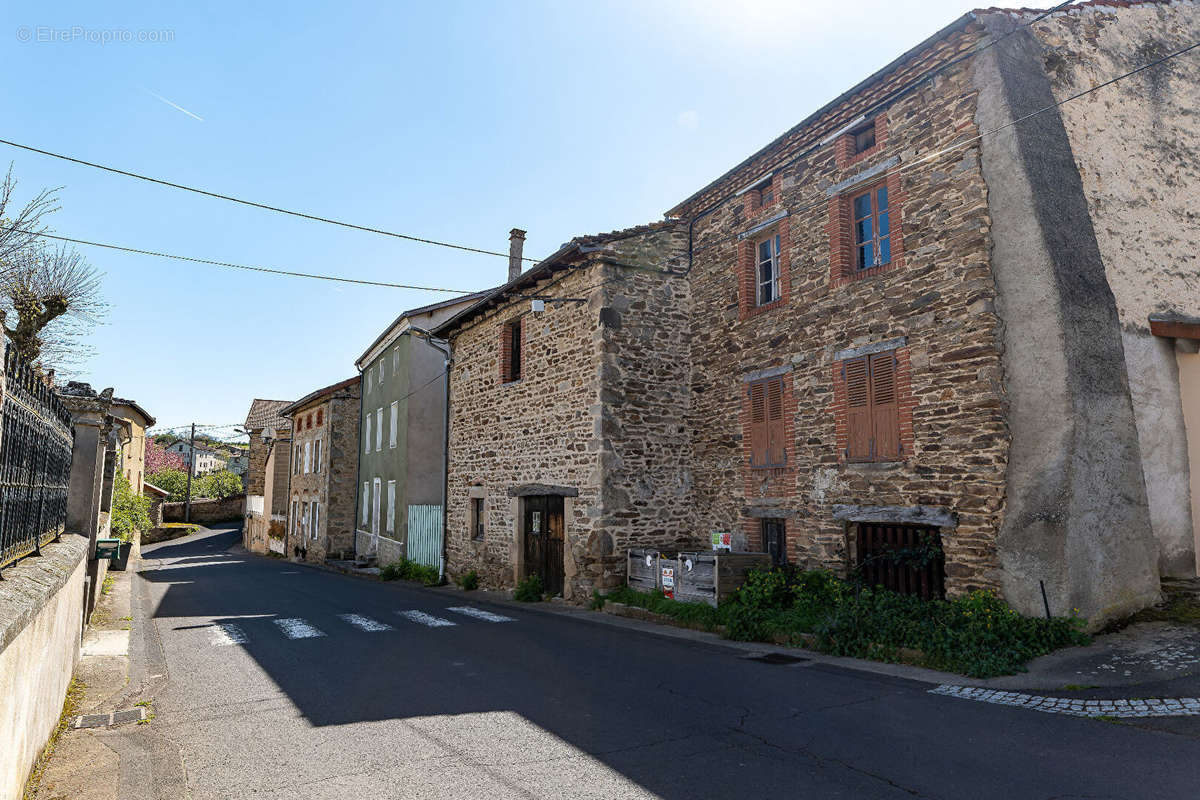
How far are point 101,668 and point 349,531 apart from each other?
19593 mm

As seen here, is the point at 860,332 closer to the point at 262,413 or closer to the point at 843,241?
the point at 843,241

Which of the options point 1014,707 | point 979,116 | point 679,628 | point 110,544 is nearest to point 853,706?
point 1014,707

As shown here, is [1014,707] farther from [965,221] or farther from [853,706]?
[965,221]

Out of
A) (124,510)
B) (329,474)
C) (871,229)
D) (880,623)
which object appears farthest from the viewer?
(329,474)

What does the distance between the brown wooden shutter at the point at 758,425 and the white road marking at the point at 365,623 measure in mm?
6366

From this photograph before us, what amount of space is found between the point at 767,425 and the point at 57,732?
956cm

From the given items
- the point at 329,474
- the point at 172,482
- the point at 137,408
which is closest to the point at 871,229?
the point at 329,474

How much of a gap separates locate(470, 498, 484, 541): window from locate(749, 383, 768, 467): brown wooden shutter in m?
7.36

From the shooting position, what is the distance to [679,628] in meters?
10.5

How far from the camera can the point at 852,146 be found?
10555mm

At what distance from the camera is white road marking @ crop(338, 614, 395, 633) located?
1040 centimetres

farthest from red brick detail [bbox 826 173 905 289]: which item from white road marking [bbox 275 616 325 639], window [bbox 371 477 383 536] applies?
window [bbox 371 477 383 536]

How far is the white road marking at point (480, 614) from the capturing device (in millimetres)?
11421

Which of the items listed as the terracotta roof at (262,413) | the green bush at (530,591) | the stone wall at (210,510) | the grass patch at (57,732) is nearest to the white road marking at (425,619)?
the green bush at (530,591)
